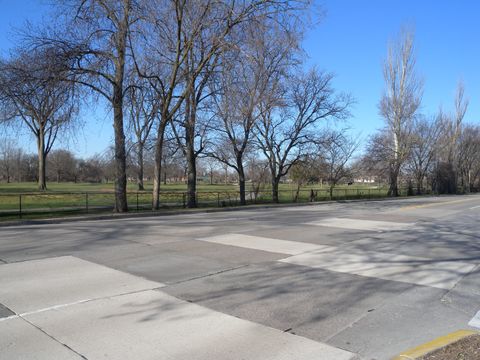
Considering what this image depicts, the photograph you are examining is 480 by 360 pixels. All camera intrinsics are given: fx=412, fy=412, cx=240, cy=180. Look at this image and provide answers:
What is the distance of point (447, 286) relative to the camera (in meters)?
7.10

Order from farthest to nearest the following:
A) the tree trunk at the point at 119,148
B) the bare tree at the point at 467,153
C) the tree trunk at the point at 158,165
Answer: the bare tree at the point at 467,153
the tree trunk at the point at 158,165
the tree trunk at the point at 119,148

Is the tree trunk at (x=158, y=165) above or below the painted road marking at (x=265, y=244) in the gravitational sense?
above

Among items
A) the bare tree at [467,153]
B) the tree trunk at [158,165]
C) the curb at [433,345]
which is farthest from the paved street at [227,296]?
the bare tree at [467,153]

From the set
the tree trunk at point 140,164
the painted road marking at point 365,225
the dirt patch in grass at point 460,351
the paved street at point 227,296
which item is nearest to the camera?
the dirt patch in grass at point 460,351

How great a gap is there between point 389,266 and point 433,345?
14.9 feet

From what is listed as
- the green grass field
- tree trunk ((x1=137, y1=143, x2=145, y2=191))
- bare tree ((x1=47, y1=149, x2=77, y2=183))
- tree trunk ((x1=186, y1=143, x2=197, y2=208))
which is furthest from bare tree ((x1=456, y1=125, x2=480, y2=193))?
bare tree ((x1=47, y1=149, x2=77, y2=183))

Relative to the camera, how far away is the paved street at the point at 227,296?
4339 mm

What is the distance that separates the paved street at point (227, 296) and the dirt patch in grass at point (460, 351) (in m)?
0.47

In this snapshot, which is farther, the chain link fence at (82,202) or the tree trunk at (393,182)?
the tree trunk at (393,182)

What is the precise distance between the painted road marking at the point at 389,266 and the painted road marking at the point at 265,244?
0.49 m

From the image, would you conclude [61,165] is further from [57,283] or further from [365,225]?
[57,283]

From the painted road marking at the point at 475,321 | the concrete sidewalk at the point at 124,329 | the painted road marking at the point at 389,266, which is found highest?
the concrete sidewalk at the point at 124,329

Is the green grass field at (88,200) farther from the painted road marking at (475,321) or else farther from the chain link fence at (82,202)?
the painted road marking at (475,321)

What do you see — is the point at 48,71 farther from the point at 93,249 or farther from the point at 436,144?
the point at 436,144
